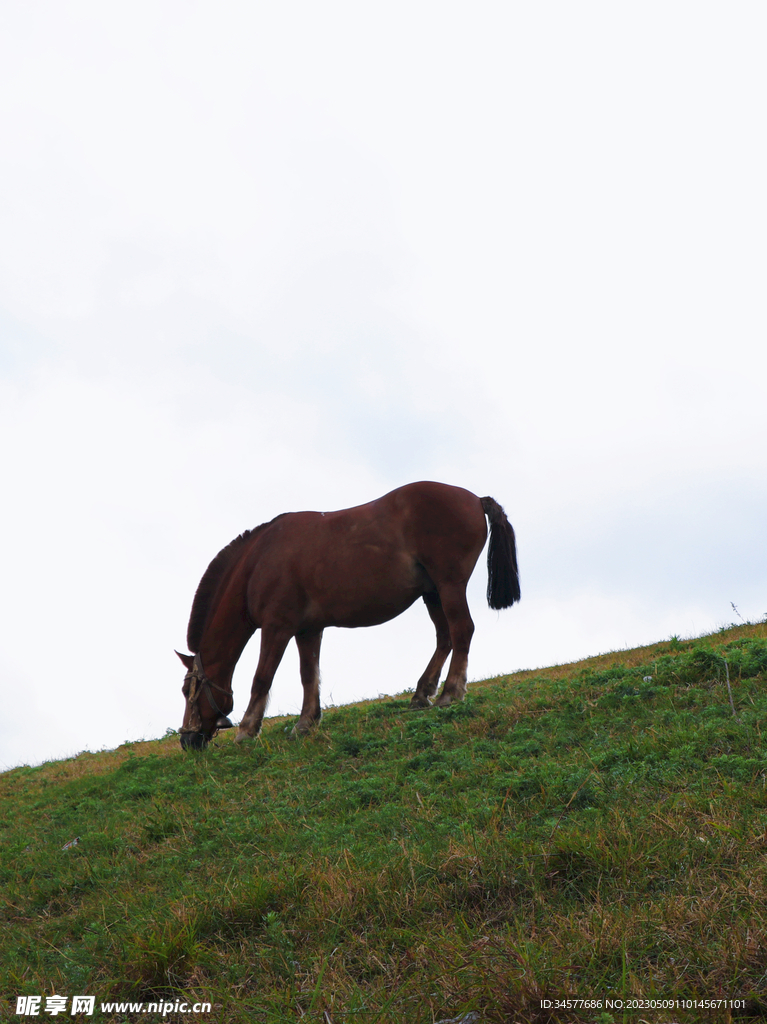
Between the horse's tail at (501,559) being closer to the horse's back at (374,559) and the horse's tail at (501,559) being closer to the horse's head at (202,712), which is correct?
the horse's back at (374,559)

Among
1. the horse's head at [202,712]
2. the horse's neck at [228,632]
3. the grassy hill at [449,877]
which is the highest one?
the horse's neck at [228,632]

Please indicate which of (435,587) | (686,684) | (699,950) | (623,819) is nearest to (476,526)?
(435,587)

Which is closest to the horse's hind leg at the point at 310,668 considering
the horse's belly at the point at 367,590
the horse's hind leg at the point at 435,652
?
the horse's belly at the point at 367,590

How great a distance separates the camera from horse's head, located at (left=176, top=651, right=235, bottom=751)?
1086 centimetres

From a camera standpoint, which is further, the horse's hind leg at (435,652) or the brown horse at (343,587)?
the horse's hind leg at (435,652)

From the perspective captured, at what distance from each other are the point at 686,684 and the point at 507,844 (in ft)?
14.0

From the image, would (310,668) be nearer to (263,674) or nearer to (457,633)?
(263,674)

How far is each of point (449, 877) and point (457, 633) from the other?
578 cm

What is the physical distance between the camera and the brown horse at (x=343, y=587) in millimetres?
10148

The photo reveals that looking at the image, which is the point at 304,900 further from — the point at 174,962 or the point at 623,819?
the point at 623,819

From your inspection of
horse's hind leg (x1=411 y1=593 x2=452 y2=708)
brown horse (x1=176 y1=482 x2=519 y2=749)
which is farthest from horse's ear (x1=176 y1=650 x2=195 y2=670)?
horse's hind leg (x1=411 y1=593 x2=452 y2=708)

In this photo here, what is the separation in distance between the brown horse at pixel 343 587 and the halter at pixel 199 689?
2cm

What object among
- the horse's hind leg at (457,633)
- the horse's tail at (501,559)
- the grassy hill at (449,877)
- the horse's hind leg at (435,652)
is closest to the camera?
the grassy hill at (449,877)

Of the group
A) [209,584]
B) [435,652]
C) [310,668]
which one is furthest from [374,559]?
[209,584]
